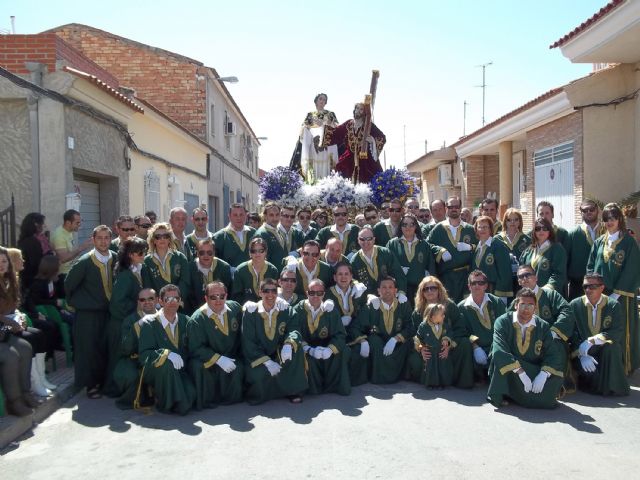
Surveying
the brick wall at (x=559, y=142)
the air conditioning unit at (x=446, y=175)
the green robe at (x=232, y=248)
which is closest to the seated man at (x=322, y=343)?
the green robe at (x=232, y=248)

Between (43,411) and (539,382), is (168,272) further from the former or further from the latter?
(539,382)

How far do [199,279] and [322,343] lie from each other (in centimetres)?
156

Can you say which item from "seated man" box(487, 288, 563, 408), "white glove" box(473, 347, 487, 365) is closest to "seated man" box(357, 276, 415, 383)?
"white glove" box(473, 347, 487, 365)

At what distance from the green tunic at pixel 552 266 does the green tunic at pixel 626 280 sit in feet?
1.28

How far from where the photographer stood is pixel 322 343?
22.2 ft

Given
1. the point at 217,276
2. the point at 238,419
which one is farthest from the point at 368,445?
the point at 217,276

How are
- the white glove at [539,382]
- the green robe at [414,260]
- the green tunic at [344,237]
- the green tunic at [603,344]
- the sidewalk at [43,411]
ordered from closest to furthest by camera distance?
the sidewalk at [43,411] < the white glove at [539,382] < the green tunic at [603,344] < the green robe at [414,260] < the green tunic at [344,237]

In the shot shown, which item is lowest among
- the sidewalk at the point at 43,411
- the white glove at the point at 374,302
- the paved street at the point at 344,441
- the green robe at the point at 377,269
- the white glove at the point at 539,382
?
the paved street at the point at 344,441

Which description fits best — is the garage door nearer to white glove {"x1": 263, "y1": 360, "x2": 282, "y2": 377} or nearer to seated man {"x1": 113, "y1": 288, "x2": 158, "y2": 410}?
seated man {"x1": 113, "y1": 288, "x2": 158, "y2": 410}

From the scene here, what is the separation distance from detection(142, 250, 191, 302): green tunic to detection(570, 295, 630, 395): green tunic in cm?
400

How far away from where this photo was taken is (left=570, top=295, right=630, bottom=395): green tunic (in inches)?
247

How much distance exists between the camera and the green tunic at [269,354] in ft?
20.3

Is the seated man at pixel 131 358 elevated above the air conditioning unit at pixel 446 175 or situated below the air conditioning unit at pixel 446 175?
below

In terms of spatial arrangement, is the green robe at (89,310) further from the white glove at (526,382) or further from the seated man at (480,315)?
the white glove at (526,382)
